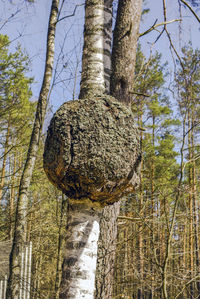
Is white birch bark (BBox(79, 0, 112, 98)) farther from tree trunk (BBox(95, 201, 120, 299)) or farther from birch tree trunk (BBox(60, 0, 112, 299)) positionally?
tree trunk (BBox(95, 201, 120, 299))

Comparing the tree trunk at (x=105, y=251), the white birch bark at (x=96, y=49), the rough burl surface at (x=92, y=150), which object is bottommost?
the tree trunk at (x=105, y=251)

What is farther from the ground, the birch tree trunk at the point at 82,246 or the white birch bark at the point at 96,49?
the white birch bark at the point at 96,49

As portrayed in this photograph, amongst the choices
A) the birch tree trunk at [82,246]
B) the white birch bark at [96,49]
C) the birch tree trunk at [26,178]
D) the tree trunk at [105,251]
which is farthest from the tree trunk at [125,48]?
the birch tree trunk at [26,178]

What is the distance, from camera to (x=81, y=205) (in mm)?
1413

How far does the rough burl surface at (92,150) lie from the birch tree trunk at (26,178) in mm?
2803

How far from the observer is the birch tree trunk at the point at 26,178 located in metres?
3.72

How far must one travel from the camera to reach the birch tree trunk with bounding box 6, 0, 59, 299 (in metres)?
3.72

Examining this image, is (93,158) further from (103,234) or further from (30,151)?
(30,151)

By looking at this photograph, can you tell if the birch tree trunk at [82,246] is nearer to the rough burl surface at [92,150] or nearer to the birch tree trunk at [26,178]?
the rough burl surface at [92,150]

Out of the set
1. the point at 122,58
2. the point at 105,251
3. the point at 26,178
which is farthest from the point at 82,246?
the point at 26,178

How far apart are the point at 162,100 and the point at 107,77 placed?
11527 mm

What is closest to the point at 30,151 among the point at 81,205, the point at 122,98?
the point at 122,98

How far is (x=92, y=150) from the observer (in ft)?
4.31

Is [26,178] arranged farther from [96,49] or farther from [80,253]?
[80,253]
